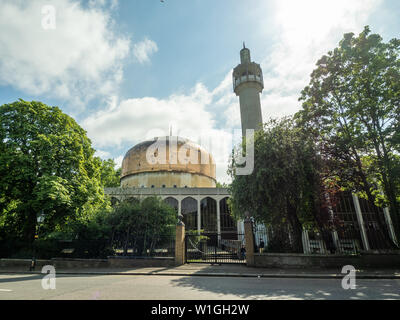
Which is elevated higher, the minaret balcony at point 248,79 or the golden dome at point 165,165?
the minaret balcony at point 248,79

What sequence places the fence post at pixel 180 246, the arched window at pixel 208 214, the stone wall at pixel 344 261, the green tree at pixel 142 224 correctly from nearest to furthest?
the stone wall at pixel 344 261 → the fence post at pixel 180 246 → the green tree at pixel 142 224 → the arched window at pixel 208 214

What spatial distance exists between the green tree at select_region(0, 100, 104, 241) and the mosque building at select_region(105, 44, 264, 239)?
1364cm

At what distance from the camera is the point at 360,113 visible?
1183 centimetres

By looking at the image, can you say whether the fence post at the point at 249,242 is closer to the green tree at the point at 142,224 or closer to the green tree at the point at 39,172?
the green tree at the point at 142,224

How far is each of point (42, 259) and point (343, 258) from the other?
50.9ft

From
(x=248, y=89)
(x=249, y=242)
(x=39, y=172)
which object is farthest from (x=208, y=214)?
(x=39, y=172)

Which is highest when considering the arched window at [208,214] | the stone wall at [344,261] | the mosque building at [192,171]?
the mosque building at [192,171]

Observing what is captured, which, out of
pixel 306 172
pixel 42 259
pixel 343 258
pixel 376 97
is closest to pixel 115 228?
pixel 42 259

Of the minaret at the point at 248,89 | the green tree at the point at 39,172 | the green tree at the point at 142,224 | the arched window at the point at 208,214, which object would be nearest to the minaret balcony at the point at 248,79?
the minaret at the point at 248,89

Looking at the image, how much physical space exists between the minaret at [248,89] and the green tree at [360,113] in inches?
607

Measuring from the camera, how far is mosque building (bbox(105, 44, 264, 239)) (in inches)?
1201

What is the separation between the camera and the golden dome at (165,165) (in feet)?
114

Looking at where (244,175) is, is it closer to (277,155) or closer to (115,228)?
(277,155)
